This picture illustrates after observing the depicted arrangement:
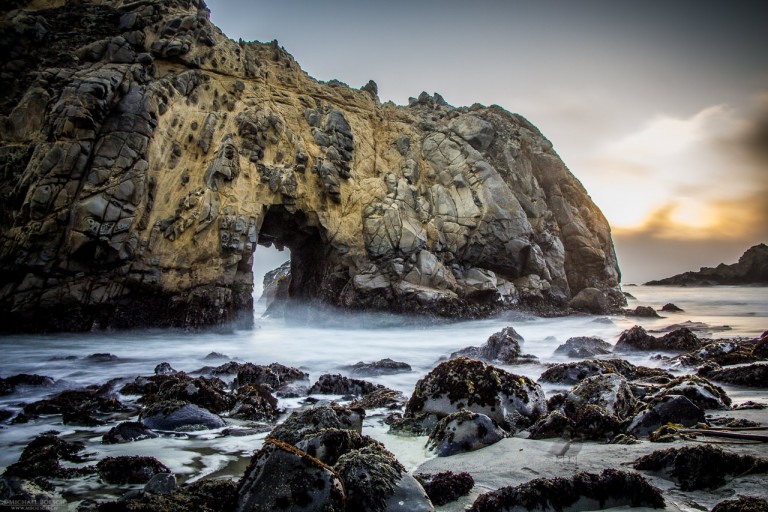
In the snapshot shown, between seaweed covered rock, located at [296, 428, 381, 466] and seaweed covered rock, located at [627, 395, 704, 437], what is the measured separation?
111 inches

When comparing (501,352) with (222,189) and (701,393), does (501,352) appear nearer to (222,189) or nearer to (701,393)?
(701,393)

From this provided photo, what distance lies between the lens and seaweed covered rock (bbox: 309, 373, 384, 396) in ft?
23.6

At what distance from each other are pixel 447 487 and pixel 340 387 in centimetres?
454

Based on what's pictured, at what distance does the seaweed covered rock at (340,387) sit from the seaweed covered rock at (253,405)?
3.62 feet

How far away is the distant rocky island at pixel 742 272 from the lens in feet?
192

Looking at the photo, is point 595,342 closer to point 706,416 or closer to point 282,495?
point 706,416

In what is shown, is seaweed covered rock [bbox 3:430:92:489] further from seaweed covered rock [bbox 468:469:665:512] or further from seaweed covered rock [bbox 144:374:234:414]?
seaweed covered rock [bbox 468:469:665:512]

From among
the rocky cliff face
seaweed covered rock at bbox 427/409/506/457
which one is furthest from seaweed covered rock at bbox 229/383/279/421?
the rocky cliff face

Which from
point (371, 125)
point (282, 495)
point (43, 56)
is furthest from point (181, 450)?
point (371, 125)

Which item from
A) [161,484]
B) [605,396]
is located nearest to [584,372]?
[605,396]

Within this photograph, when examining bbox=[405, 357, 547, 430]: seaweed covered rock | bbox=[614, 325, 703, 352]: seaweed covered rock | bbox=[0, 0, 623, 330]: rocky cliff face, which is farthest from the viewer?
bbox=[0, 0, 623, 330]: rocky cliff face

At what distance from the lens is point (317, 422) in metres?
4.36

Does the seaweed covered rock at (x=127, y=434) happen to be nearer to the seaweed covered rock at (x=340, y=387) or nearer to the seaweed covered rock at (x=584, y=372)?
the seaweed covered rock at (x=340, y=387)

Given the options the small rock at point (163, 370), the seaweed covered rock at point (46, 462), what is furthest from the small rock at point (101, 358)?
the seaweed covered rock at point (46, 462)
